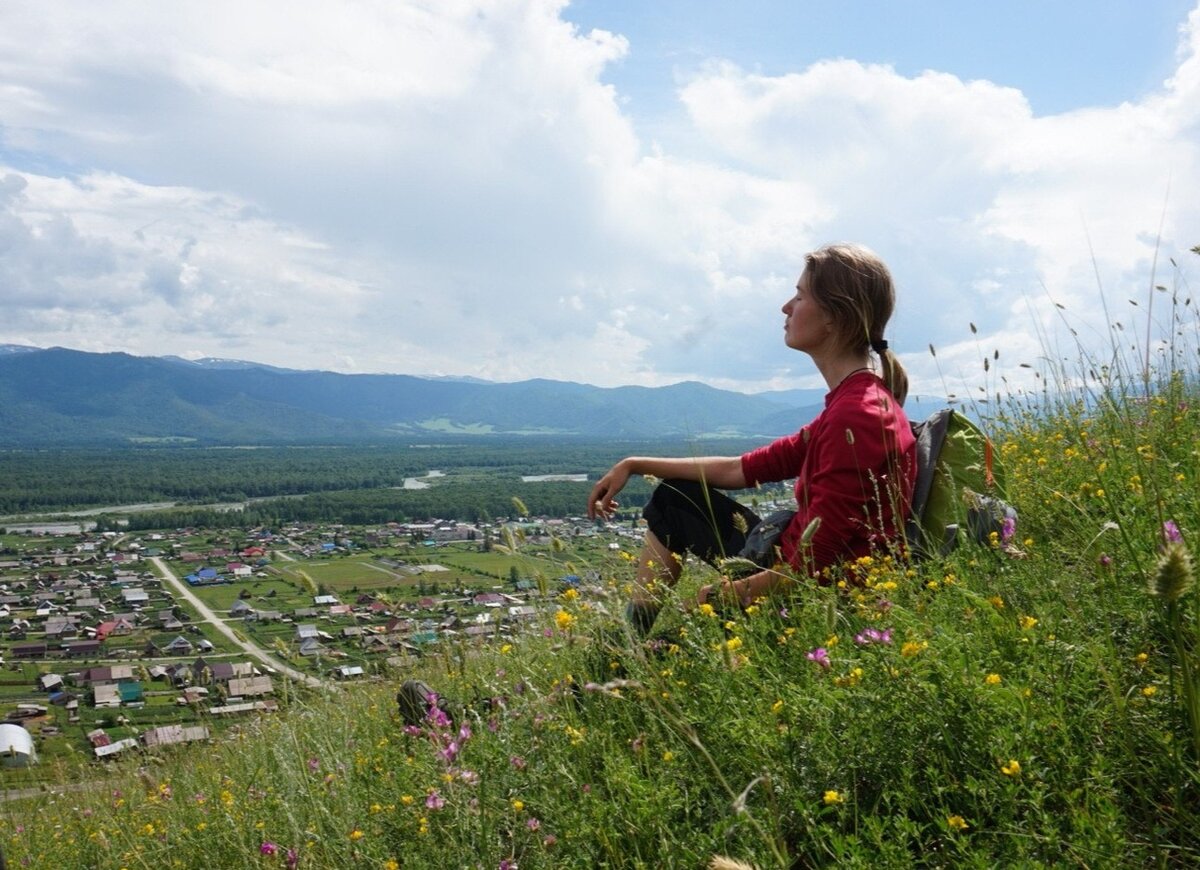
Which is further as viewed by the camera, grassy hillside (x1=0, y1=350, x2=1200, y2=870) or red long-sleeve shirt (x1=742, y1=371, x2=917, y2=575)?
red long-sleeve shirt (x1=742, y1=371, x2=917, y2=575)

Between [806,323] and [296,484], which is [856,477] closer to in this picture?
[806,323]

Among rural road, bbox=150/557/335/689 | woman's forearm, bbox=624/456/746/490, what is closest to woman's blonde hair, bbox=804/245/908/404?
woman's forearm, bbox=624/456/746/490

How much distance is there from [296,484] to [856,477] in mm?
104848

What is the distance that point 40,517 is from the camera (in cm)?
8688

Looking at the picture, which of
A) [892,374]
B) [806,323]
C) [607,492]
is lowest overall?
[607,492]

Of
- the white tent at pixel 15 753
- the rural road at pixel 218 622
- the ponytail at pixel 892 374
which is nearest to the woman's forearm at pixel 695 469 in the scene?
the ponytail at pixel 892 374

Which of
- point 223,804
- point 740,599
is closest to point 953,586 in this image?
point 740,599

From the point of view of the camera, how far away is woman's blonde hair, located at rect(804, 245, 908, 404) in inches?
137

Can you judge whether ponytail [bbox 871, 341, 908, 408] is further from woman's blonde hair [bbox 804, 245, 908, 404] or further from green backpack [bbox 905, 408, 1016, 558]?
green backpack [bbox 905, 408, 1016, 558]

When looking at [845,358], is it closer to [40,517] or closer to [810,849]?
[810,849]

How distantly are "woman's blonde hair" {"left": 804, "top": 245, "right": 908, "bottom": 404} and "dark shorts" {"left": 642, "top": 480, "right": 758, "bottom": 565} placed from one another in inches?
35.0

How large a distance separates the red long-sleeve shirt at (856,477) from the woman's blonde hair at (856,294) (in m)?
0.23

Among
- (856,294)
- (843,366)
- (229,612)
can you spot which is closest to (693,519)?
(843,366)

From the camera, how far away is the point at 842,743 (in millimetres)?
1966
